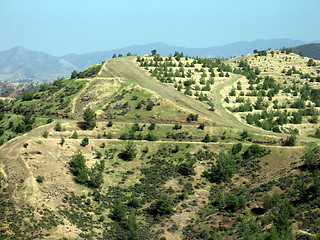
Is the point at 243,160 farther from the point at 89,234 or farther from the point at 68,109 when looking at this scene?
the point at 68,109

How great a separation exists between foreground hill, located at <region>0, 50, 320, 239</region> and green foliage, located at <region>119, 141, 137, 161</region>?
0.27 metres

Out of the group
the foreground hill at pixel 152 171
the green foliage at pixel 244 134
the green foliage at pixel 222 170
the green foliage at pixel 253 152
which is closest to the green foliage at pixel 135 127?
the foreground hill at pixel 152 171

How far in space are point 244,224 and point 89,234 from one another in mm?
27528

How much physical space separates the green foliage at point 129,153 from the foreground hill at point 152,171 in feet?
0.88

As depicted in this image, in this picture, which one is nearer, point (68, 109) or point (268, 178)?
point (268, 178)

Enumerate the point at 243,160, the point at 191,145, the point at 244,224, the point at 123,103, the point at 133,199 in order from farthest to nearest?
the point at 123,103, the point at 191,145, the point at 243,160, the point at 133,199, the point at 244,224

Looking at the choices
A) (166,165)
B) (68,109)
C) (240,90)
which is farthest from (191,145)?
(240,90)

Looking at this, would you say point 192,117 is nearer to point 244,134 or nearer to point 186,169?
point 244,134

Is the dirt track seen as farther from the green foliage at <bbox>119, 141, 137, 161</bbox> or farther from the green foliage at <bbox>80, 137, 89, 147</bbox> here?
the green foliage at <bbox>80, 137, 89, 147</bbox>

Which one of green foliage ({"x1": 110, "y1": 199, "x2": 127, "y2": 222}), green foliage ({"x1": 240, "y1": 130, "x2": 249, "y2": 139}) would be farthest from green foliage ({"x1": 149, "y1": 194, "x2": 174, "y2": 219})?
green foliage ({"x1": 240, "y1": 130, "x2": 249, "y2": 139})

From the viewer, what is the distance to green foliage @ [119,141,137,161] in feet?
286

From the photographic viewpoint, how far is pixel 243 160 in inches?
3334

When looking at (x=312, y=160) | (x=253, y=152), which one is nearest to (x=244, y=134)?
(x=253, y=152)

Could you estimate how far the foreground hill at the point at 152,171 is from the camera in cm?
6022
